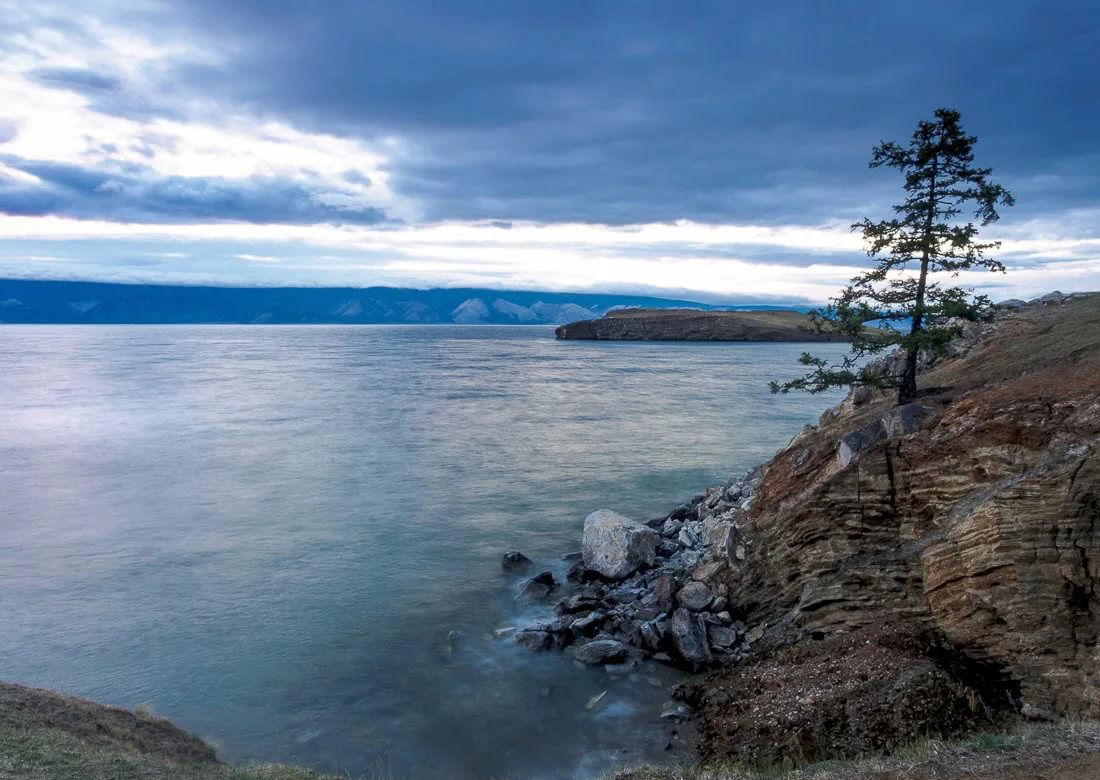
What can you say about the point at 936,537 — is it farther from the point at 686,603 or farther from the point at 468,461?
the point at 468,461

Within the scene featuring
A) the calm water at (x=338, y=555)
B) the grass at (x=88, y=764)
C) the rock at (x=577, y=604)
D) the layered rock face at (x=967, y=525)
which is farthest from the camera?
the rock at (x=577, y=604)

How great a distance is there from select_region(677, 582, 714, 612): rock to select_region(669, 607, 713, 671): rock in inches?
33.8

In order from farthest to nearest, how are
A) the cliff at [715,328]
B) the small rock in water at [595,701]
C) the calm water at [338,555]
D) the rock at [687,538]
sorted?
1. the cliff at [715,328]
2. the rock at [687,538]
3. the small rock in water at [595,701]
4. the calm water at [338,555]

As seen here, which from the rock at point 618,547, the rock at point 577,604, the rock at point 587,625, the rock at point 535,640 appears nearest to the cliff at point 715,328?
the rock at point 618,547

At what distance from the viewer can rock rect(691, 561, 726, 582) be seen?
856 inches

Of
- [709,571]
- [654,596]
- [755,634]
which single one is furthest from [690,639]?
[709,571]

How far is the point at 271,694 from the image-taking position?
18.0 metres

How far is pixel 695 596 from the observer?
20.9 meters

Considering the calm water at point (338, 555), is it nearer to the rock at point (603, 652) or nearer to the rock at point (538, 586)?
the rock at point (603, 652)

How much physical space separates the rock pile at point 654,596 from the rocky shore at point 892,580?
7 centimetres

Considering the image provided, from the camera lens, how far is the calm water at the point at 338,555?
1678 centimetres

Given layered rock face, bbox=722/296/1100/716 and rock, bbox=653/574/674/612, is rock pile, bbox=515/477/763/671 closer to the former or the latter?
rock, bbox=653/574/674/612

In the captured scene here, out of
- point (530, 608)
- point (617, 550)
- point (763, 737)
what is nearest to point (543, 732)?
point (763, 737)

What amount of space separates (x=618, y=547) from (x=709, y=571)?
10.9 feet
